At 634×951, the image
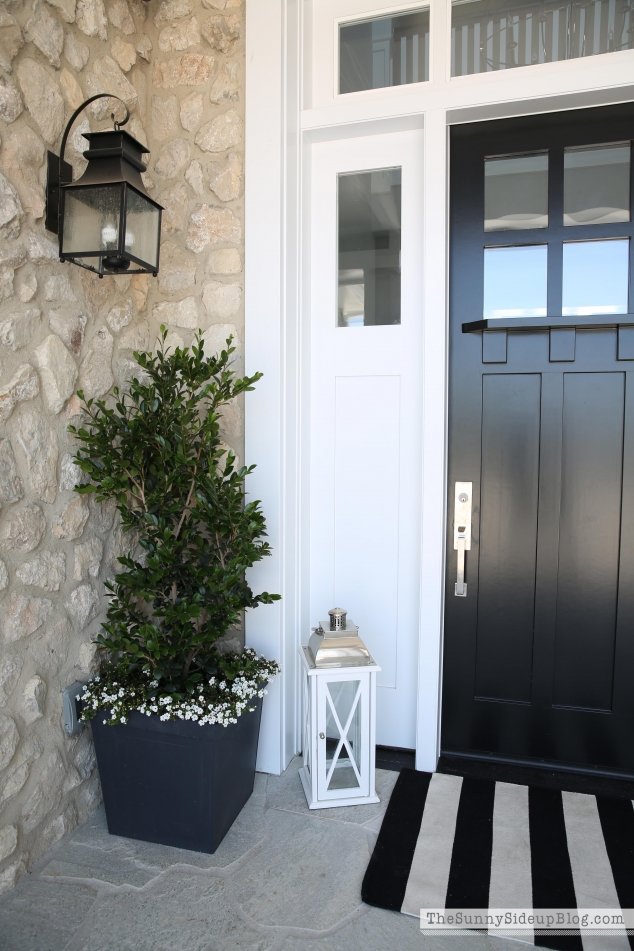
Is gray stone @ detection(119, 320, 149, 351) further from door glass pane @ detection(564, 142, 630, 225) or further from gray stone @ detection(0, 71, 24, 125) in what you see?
door glass pane @ detection(564, 142, 630, 225)

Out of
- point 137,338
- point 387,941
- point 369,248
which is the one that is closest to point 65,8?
point 137,338

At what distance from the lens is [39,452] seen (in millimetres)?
1766

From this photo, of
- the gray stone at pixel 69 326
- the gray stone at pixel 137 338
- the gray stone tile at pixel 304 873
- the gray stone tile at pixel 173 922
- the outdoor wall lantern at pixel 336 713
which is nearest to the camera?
the gray stone tile at pixel 173 922

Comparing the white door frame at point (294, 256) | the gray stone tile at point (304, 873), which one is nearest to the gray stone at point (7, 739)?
the gray stone tile at point (304, 873)

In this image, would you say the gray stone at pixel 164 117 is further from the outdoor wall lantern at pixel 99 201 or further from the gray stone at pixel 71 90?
the outdoor wall lantern at pixel 99 201

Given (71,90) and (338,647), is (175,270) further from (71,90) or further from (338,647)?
(338,647)

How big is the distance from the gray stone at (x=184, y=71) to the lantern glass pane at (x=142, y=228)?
2.26 ft

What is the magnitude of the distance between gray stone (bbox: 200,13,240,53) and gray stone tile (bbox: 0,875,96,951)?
9.14 feet

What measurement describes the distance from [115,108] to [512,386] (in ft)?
5.66

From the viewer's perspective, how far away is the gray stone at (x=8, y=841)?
5.41 feet

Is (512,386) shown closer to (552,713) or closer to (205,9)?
(552,713)

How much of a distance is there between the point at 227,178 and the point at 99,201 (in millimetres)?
642

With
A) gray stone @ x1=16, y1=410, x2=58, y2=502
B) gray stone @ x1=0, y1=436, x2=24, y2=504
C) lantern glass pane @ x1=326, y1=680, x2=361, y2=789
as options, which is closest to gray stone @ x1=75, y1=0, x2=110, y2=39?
gray stone @ x1=16, y1=410, x2=58, y2=502

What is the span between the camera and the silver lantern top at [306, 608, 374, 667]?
2.07 metres
